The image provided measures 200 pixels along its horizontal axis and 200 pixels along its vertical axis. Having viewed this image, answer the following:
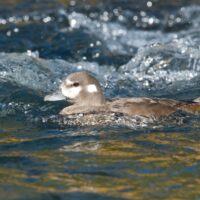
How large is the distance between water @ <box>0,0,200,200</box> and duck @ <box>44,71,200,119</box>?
0.41 ft

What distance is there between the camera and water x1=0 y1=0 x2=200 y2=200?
8.29 meters

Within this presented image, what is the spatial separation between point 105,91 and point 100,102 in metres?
1.93

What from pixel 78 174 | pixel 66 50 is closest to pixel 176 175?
pixel 78 174

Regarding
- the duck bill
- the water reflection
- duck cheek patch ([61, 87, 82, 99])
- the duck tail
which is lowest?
the water reflection

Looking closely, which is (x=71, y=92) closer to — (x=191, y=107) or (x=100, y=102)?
(x=100, y=102)

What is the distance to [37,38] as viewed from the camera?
53.6 ft

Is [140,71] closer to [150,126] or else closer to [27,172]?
[150,126]

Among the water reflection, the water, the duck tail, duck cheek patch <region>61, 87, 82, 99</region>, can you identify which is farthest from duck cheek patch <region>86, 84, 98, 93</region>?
the duck tail

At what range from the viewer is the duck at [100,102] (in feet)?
34.3

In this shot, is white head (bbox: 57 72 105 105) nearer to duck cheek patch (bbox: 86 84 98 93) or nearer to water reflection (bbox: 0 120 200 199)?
duck cheek patch (bbox: 86 84 98 93)

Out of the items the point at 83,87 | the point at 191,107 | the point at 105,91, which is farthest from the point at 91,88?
the point at 105,91

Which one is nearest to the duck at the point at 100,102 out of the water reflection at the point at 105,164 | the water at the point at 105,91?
the water at the point at 105,91

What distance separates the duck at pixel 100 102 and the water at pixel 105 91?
0.12m

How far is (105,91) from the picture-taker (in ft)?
42.2
